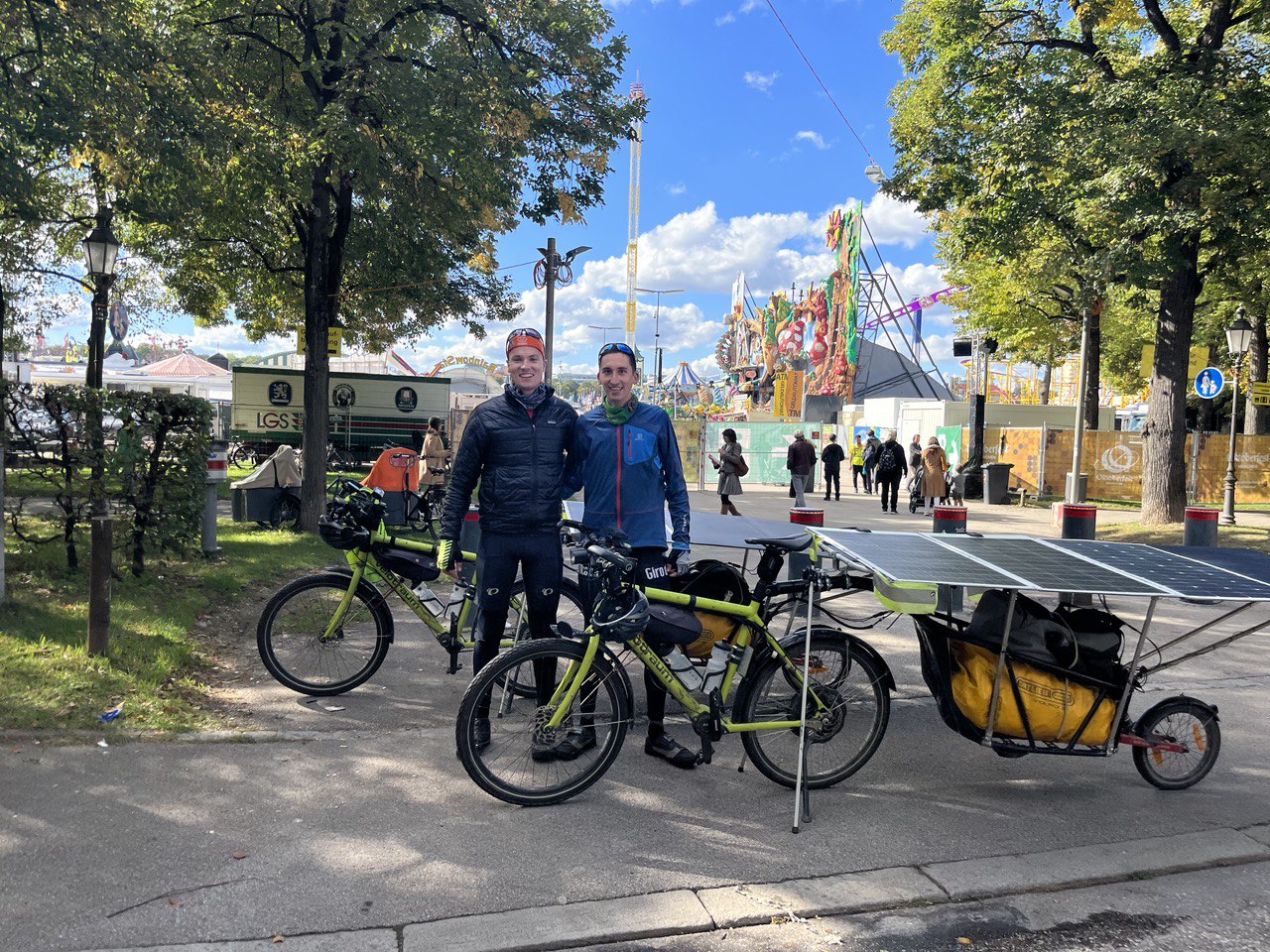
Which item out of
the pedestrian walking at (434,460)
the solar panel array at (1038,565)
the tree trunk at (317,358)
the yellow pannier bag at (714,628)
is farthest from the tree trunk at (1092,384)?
the yellow pannier bag at (714,628)

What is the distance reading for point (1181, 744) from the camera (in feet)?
14.6

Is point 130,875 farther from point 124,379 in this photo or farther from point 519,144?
point 124,379

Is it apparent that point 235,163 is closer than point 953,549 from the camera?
No

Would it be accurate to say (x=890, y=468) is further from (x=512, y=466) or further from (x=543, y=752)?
(x=543, y=752)

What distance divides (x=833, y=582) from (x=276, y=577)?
20.3ft

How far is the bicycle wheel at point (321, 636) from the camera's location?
523 centimetres

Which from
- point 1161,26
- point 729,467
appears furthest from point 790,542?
point 1161,26

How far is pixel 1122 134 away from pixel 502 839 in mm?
13216

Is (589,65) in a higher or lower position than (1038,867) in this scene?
higher

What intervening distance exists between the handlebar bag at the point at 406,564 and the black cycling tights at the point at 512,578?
38.6 inches

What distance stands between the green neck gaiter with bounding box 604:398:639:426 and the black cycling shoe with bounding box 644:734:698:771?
1.59 meters

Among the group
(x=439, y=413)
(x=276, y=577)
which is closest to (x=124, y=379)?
(x=439, y=413)

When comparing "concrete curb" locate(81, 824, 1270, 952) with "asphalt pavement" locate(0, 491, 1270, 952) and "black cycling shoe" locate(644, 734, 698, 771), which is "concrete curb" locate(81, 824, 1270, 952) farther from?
"black cycling shoe" locate(644, 734, 698, 771)

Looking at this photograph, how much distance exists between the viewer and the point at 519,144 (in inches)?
496
